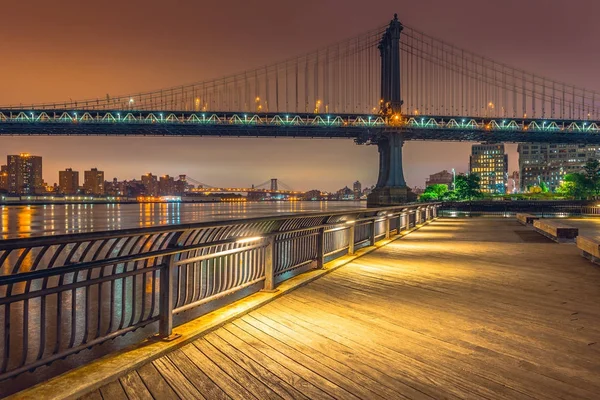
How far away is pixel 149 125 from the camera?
97.8 m

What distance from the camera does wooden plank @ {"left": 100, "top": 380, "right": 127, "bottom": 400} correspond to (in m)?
3.77

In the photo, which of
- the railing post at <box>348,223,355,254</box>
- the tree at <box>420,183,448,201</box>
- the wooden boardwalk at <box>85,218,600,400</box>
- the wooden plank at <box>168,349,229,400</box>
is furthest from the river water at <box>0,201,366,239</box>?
the tree at <box>420,183,448,201</box>

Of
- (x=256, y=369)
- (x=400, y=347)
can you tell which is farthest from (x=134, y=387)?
(x=400, y=347)

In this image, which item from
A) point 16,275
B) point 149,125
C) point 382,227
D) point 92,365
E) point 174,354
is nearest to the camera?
point 16,275

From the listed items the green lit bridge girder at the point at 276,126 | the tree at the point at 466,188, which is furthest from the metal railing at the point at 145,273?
the tree at the point at 466,188

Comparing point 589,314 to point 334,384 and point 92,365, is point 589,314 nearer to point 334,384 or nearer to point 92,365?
point 334,384

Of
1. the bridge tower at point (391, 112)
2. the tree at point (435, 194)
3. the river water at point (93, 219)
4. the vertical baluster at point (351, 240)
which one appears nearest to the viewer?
the vertical baluster at point (351, 240)

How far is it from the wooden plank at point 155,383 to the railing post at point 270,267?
11.0ft

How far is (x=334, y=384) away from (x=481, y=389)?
115 cm

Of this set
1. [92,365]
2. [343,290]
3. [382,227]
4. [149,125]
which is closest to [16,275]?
[92,365]

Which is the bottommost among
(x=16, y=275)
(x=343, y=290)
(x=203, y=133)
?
(x=343, y=290)

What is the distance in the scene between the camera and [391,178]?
8762cm

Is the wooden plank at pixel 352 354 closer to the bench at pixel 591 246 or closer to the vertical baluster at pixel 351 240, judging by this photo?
the vertical baluster at pixel 351 240

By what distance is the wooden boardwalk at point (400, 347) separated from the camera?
392 cm
